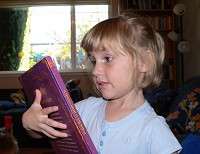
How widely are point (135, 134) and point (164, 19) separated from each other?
4.61 meters

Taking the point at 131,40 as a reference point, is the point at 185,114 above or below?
below

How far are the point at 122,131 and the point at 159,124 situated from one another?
115 mm

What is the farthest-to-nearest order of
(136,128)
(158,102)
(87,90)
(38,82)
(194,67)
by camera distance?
1. (87,90)
2. (194,67)
3. (158,102)
4. (136,128)
5. (38,82)

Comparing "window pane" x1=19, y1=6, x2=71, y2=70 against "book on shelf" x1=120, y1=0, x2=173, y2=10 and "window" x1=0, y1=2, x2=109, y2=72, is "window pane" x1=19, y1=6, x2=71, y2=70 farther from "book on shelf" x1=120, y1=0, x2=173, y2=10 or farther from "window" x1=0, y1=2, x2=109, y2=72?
"book on shelf" x1=120, y1=0, x2=173, y2=10

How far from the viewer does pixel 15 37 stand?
6062mm

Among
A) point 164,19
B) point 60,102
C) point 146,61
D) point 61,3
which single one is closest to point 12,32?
point 61,3

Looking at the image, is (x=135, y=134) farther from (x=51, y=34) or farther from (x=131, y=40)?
(x=51, y=34)

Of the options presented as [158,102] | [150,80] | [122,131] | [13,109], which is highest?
[150,80]

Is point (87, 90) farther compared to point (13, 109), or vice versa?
point (87, 90)

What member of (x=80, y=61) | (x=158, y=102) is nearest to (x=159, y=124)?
(x=158, y=102)

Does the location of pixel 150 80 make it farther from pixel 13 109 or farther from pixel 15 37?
pixel 15 37

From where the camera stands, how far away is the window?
6059 mm

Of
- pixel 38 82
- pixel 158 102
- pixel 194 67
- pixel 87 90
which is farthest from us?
pixel 87 90

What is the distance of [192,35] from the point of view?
4730mm
